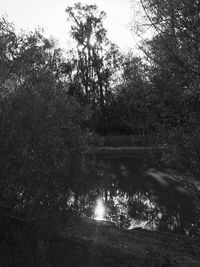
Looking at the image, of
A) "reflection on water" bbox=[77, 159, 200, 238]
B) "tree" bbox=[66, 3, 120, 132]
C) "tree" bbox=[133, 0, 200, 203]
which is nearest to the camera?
"tree" bbox=[133, 0, 200, 203]

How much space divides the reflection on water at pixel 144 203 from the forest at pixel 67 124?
58 cm

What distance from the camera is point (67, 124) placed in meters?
6.89

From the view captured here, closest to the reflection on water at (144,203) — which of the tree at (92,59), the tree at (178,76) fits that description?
the tree at (178,76)

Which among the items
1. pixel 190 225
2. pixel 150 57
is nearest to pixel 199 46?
pixel 150 57

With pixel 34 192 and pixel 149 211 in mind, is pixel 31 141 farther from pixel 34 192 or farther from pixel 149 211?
pixel 149 211

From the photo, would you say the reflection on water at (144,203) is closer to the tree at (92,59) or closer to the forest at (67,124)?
the forest at (67,124)

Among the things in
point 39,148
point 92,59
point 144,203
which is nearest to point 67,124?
point 39,148

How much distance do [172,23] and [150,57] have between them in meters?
0.98

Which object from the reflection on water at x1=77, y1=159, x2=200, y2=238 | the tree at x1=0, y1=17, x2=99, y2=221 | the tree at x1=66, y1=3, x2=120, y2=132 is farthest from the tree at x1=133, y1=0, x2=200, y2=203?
the tree at x1=66, y1=3, x2=120, y2=132

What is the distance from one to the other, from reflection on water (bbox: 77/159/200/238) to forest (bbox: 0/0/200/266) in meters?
0.58

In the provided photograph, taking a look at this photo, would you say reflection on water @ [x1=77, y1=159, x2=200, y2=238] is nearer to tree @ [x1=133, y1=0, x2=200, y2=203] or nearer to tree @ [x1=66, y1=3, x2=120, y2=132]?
tree @ [x1=133, y1=0, x2=200, y2=203]

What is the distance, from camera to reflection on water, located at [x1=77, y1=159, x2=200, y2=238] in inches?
332

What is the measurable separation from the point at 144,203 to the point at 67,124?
1012cm

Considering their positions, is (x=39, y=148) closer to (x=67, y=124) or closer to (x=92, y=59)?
(x=67, y=124)
